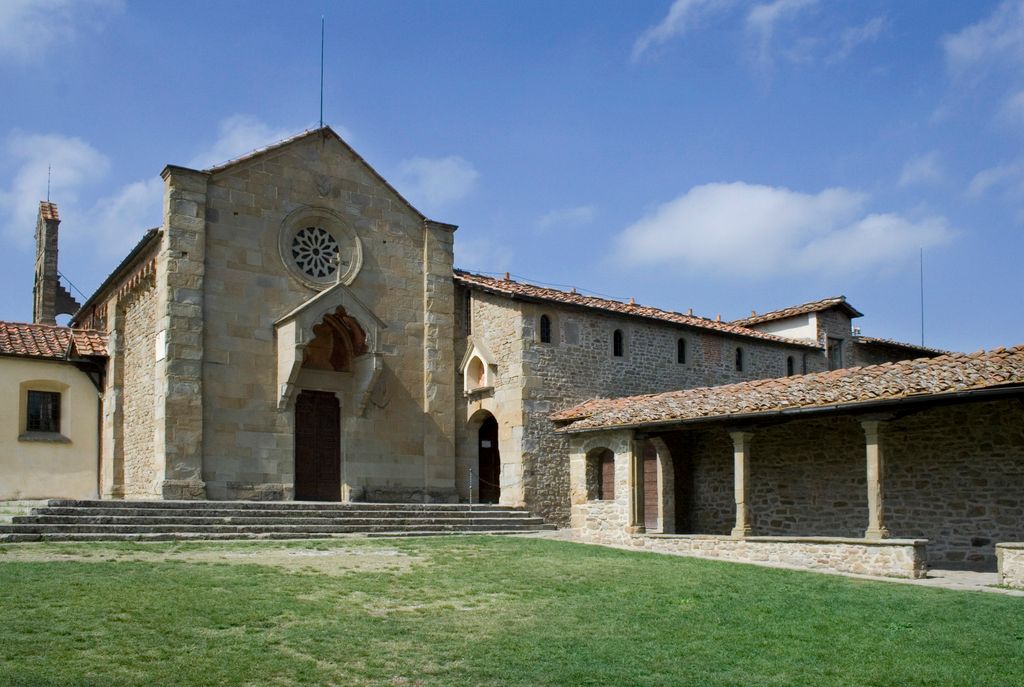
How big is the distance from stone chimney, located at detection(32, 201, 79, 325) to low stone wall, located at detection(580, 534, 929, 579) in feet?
87.6

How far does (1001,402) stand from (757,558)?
5.10 m

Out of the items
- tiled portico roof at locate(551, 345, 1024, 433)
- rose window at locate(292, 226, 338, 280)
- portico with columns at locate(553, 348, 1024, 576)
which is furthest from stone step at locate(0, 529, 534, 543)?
rose window at locate(292, 226, 338, 280)

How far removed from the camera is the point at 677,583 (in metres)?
13.8

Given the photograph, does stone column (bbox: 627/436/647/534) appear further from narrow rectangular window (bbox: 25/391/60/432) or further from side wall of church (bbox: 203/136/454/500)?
narrow rectangular window (bbox: 25/391/60/432)

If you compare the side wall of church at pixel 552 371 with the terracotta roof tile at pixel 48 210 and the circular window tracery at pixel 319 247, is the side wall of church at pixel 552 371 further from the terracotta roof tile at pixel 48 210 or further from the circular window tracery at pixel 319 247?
the terracotta roof tile at pixel 48 210

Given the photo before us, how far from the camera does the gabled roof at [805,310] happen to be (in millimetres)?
34219

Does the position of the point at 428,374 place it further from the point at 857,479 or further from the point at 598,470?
the point at 857,479

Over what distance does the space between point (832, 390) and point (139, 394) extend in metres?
16.8

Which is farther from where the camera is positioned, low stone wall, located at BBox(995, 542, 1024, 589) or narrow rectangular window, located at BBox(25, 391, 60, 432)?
narrow rectangular window, located at BBox(25, 391, 60, 432)

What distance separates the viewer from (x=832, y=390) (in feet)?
57.2

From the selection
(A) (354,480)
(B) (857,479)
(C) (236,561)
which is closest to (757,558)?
(B) (857,479)

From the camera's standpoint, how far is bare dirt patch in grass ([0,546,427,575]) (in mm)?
14070

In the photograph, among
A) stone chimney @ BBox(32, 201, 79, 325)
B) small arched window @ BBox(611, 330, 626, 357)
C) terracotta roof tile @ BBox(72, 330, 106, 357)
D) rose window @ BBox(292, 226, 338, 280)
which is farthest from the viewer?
stone chimney @ BBox(32, 201, 79, 325)

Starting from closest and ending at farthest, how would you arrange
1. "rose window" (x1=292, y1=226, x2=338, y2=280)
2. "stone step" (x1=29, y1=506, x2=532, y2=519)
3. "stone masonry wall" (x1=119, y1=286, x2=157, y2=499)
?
"stone step" (x1=29, y1=506, x2=532, y2=519), "stone masonry wall" (x1=119, y1=286, x2=157, y2=499), "rose window" (x1=292, y1=226, x2=338, y2=280)
